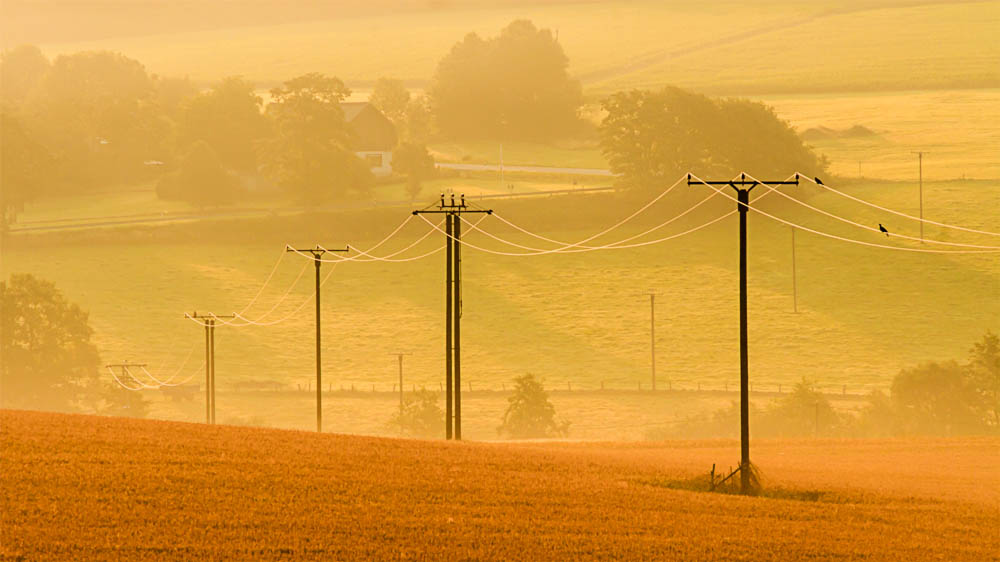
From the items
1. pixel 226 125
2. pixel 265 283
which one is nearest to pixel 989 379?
pixel 265 283

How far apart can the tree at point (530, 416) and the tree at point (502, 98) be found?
4210 inches

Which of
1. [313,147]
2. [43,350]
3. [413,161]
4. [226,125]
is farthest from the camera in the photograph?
[226,125]

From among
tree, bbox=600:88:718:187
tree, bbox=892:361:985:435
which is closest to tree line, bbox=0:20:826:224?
tree, bbox=600:88:718:187

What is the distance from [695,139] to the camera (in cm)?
13812

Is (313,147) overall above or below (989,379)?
above

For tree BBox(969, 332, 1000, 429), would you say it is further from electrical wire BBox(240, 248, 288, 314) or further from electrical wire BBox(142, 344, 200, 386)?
electrical wire BBox(240, 248, 288, 314)

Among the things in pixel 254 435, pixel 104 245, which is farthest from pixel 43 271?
pixel 254 435

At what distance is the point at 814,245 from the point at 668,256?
13.4 m

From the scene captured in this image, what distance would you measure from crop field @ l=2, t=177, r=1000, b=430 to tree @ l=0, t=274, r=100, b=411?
538 cm

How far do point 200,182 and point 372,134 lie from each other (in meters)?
28.9

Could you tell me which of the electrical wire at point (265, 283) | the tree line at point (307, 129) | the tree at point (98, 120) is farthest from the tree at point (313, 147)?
the tree at point (98, 120)

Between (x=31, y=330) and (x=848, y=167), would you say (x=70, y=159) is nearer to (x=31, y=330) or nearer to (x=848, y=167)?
(x=31, y=330)

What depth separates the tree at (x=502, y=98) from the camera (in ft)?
623

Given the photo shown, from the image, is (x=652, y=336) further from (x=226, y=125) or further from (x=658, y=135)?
(x=226, y=125)
